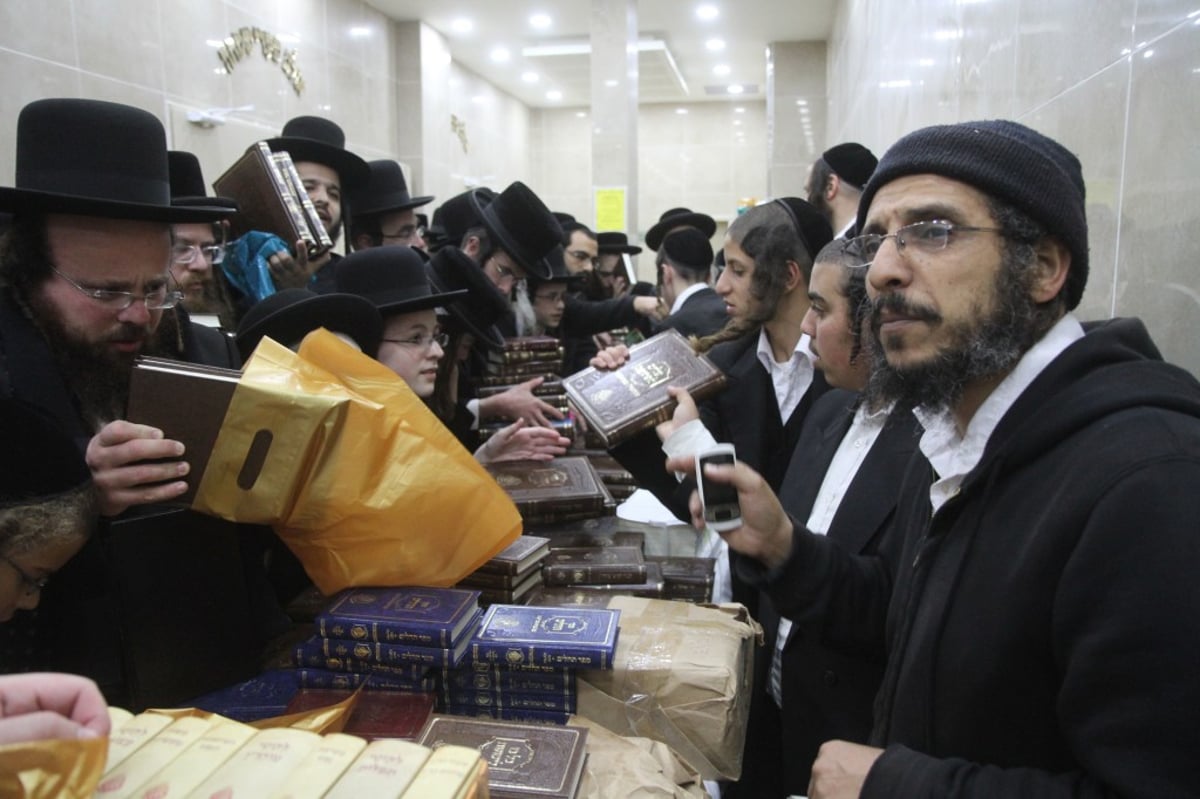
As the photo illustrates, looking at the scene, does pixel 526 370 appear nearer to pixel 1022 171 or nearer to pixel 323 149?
pixel 323 149

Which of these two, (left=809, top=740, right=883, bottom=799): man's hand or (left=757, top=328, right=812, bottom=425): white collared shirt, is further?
(left=757, top=328, right=812, bottom=425): white collared shirt

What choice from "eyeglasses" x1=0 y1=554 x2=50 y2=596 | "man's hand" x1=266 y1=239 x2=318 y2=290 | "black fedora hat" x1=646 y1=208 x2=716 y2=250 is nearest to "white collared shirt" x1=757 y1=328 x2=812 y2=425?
"man's hand" x1=266 y1=239 x2=318 y2=290

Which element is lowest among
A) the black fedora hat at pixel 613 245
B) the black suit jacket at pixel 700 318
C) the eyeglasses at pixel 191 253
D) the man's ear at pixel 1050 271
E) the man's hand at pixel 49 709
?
the man's hand at pixel 49 709

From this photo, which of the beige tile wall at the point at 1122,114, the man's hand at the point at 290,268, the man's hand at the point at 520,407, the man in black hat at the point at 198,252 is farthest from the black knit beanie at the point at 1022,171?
the man's hand at the point at 290,268

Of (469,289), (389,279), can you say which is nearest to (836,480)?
(389,279)

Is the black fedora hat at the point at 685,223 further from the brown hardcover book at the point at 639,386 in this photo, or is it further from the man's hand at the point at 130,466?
the man's hand at the point at 130,466

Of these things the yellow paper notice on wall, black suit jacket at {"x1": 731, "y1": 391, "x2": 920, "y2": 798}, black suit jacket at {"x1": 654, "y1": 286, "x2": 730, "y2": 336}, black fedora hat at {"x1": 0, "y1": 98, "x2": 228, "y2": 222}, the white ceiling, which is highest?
the white ceiling

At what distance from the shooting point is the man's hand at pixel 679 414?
8.09 ft

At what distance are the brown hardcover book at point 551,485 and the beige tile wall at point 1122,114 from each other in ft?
4.74

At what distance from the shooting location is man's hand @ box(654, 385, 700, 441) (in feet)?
8.09

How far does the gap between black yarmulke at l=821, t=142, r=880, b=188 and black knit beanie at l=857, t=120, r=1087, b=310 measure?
116 inches

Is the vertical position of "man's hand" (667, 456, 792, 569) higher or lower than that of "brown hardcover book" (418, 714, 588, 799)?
higher

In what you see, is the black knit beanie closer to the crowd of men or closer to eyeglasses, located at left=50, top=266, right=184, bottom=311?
the crowd of men

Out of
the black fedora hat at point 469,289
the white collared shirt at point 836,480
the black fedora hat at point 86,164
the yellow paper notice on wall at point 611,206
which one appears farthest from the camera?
the yellow paper notice on wall at point 611,206
